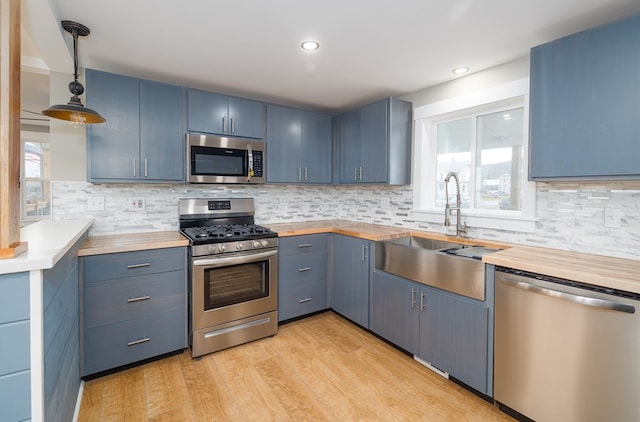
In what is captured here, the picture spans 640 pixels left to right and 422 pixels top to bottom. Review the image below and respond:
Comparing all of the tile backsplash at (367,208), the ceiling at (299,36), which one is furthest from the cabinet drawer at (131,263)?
the ceiling at (299,36)

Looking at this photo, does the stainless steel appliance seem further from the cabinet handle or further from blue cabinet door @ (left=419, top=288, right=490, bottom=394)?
blue cabinet door @ (left=419, top=288, right=490, bottom=394)

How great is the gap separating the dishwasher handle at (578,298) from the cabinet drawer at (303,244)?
1783 millimetres

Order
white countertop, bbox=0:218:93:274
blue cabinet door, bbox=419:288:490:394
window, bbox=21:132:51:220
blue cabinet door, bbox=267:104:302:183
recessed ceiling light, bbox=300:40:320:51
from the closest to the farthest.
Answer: white countertop, bbox=0:218:93:274
blue cabinet door, bbox=419:288:490:394
recessed ceiling light, bbox=300:40:320:51
blue cabinet door, bbox=267:104:302:183
window, bbox=21:132:51:220

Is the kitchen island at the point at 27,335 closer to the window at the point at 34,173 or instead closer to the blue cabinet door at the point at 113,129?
the blue cabinet door at the point at 113,129

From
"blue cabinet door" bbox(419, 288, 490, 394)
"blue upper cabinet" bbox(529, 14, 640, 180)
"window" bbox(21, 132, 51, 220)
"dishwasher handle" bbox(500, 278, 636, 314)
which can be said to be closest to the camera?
"dishwasher handle" bbox(500, 278, 636, 314)

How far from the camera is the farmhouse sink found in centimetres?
196

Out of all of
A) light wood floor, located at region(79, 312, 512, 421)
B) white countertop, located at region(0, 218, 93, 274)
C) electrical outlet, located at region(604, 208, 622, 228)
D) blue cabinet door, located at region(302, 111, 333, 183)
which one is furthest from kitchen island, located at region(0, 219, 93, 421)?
electrical outlet, located at region(604, 208, 622, 228)

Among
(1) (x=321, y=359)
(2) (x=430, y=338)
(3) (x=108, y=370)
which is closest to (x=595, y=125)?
(2) (x=430, y=338)

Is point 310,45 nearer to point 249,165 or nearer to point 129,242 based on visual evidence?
point 249,165

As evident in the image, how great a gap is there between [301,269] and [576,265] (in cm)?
216

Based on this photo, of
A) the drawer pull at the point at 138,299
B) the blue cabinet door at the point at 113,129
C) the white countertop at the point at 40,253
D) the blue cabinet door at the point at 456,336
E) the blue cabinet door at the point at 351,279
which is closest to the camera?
the white countertop at the point at 40,253

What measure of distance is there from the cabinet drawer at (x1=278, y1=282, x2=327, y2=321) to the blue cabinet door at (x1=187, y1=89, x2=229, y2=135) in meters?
1.69

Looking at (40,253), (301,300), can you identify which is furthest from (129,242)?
(301,300)

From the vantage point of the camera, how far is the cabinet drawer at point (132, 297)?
2.08 m
